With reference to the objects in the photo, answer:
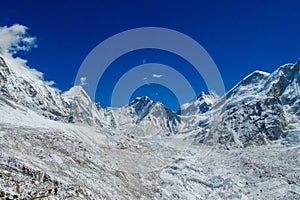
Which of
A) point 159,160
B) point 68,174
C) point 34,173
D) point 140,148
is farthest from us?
point 140,148

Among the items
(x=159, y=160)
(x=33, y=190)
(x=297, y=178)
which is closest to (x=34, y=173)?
(x=33, y=190)

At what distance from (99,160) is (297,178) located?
7376 centimetres

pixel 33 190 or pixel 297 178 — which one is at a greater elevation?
pixel 297 178

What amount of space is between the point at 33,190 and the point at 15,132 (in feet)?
136

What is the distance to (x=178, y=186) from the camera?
426 feet

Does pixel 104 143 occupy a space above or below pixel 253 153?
below

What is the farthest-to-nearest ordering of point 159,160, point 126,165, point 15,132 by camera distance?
1. point 159,160
2. point 126,165
3. point 15,132

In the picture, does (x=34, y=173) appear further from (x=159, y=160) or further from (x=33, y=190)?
(x=159, y=160)

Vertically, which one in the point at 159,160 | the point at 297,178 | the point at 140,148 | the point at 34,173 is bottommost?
the point at 34,173

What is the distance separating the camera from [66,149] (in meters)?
120

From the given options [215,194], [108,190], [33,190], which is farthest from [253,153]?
[33,190]

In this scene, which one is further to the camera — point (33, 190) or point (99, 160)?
point (99, 160)

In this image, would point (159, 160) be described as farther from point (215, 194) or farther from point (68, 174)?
point (68, 174)

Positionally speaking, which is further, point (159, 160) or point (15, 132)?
point (159, 160)
